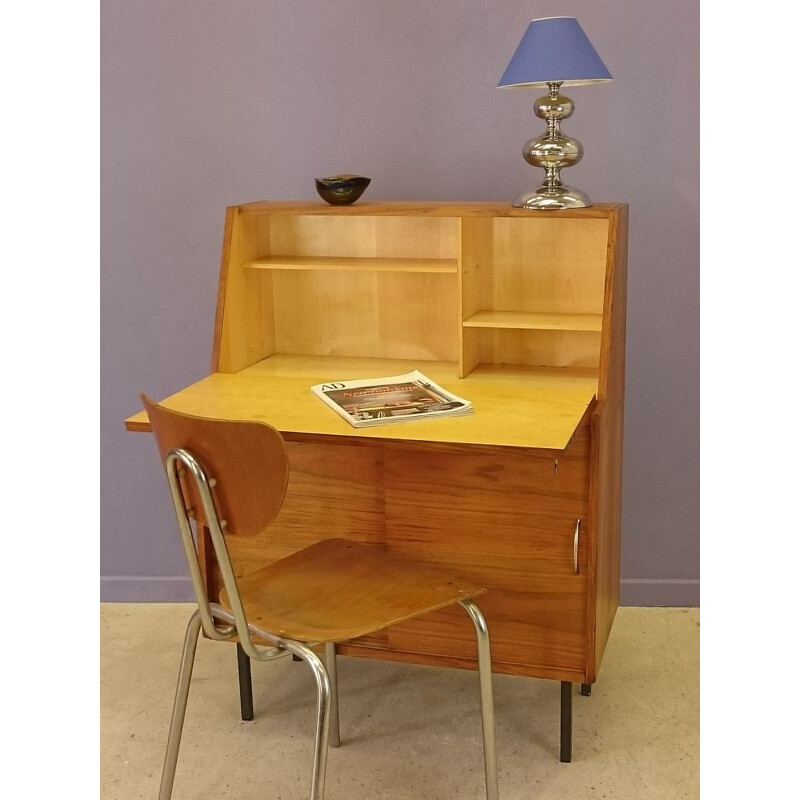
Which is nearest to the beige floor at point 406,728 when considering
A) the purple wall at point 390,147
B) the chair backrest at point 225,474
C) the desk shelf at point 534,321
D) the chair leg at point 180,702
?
the chair leg at point 180,702

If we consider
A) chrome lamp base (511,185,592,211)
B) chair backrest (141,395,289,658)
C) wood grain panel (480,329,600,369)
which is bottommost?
chair backrest (141,395,289,658)

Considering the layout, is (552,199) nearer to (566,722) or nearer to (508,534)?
(508,534)

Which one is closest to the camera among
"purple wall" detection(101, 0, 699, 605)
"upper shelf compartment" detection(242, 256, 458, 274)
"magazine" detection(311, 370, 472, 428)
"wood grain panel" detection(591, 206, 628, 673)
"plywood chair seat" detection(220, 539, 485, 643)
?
"plywood chair seat" detection(220, 539, 485, 643)

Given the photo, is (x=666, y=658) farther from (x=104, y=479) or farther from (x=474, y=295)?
(x=104, y=479)

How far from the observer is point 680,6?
258cm

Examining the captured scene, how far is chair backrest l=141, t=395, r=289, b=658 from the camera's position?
1.66m

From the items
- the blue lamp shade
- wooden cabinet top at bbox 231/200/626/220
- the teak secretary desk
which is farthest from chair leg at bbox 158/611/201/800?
the blue lamp shade

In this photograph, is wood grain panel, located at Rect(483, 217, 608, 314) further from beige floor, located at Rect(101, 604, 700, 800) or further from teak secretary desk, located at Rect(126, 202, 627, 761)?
beige floor, located at Rect(101, 604, 700, 800)

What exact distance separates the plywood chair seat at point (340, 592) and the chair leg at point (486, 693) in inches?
1.7

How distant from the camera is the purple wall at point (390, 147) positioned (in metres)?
2.65

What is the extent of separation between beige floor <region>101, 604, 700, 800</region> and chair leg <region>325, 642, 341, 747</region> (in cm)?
3

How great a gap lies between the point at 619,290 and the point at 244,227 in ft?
2.87

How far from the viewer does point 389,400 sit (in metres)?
2.16

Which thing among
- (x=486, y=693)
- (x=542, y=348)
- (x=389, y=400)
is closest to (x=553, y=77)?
(x=542, y=348)
